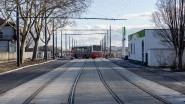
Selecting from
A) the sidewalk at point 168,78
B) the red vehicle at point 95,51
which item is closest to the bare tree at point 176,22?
the sidewalk at point 168,78

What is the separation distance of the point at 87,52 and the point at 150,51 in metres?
44.4

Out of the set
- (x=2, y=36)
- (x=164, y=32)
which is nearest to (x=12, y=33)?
(x=2, y=36)

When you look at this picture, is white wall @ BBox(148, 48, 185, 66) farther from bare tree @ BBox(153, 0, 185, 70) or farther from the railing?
the railing

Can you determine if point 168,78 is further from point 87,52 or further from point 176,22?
point 87,52

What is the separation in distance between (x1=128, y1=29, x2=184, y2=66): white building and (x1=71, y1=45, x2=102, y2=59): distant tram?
1896 centimetres

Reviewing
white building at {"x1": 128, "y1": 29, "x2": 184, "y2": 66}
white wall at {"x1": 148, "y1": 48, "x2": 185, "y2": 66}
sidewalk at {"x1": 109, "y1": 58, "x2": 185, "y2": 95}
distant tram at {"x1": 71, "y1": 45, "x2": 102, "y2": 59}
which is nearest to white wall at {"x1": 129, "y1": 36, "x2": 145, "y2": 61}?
white building at {"x1": 128, "y1": 29, "x2": 184, "y2": 66}

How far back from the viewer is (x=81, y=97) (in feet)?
58.8

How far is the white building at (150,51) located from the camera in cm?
5291

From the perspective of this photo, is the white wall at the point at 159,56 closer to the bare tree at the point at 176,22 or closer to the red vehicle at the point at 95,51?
the bare tree at the point at 176,22

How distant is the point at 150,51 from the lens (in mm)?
53781

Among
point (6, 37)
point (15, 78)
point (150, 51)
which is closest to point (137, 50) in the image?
point (150, 51)

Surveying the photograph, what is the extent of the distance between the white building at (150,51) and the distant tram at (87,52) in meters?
19.0

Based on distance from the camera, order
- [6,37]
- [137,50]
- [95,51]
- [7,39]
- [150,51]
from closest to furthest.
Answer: [150,51] < [137,50] < [95,51] < [7,39] < [6,37]

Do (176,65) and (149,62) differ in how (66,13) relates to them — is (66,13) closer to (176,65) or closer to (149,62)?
(149,62)
